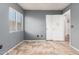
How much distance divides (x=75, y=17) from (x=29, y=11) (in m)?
4.04

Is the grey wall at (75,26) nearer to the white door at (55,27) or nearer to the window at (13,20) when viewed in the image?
the window at (13,20)

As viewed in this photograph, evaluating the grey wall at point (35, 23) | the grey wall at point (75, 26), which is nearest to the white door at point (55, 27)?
the grey wall at point (35, 23)

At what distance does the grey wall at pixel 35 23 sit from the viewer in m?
9.05

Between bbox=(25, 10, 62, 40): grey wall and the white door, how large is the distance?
276mm

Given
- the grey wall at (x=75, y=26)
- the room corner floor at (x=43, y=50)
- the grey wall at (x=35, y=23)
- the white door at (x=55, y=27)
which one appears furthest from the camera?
the grey wall at (x=35, y=23)

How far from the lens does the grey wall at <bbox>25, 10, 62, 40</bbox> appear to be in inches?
356

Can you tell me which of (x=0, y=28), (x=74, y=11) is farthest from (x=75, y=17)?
(x=0, y=28)

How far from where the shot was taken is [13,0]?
1657 millimetres

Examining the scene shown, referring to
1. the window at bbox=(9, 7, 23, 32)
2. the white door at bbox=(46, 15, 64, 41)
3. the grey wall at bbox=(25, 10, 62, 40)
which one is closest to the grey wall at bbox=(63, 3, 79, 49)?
the window at bbox=(9, 7, 23, 32)

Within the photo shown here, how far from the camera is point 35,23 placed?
9.15 meters

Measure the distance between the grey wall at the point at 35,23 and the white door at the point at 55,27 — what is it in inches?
10.8

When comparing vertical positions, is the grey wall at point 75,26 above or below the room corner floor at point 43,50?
above

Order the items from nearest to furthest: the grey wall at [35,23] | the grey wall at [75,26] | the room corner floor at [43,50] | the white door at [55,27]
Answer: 1. the room corner floor at [43,50]
2. the grey wall at [75,26]
3. the white door at [55,27]
4. the grey wall at [35,23]

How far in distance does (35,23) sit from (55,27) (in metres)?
1.35
